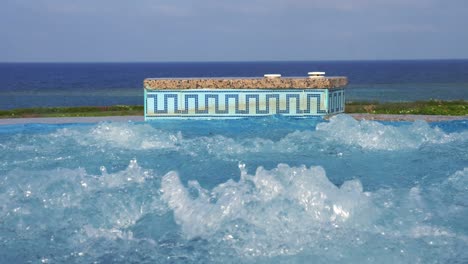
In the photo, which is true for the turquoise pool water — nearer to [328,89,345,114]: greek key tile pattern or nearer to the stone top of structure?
the stone top of structure

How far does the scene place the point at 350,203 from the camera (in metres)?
5.34

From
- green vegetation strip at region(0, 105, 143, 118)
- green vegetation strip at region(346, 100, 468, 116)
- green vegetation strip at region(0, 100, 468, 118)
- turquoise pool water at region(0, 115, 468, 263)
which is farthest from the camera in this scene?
green vegetation strip at region(0, 105, 143, 118)

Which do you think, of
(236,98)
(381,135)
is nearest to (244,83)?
(236,98)

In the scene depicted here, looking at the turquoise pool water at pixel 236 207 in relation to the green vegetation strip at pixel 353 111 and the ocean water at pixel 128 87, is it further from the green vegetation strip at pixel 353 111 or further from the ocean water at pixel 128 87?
the ocean water at pixel 128 87

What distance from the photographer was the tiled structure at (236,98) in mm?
11344

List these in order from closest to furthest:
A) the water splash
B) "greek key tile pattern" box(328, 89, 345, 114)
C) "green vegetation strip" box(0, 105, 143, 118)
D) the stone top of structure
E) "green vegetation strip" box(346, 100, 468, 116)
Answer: the water splash
the stone top of structure
"greek key tile pattern" box(328, 89, 345, 114)
"green vegetation strip" box(346, 100, 468, 116)
"green vegetation strip" box(0, 105, 143, 118)

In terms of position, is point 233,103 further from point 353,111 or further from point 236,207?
point 236,207

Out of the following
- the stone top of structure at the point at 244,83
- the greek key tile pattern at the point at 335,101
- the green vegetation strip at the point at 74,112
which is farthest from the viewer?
the green vegetation strip at the point at 74,112

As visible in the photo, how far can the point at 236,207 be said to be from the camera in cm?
534

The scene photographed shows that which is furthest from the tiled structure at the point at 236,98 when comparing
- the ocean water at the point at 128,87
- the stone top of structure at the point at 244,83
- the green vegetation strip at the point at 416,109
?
the ocean water at the point at 128,87

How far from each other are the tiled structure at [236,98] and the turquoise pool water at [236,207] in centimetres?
311

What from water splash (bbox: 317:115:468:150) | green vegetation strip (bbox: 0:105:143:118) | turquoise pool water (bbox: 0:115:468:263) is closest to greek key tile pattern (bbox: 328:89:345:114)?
water splash (bbox: 317:115:468:150)

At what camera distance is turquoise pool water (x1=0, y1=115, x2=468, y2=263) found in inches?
184

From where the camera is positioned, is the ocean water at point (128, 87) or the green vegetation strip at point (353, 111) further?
the ocean water at point (128, 87)
